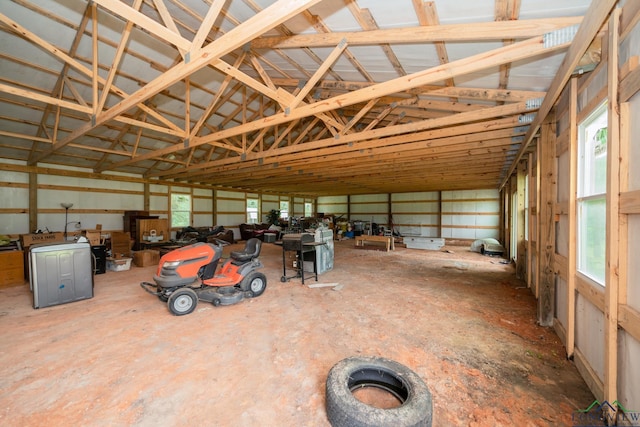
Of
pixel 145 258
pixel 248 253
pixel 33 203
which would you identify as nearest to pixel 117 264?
pixel 145 258

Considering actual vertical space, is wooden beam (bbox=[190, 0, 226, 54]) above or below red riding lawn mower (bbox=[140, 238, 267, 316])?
above

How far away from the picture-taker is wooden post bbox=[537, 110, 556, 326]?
295 centimetres

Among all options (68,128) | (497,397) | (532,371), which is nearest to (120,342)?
(497,397)

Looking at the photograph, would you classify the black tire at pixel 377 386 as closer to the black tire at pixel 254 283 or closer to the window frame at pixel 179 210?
the black tire at pixel 254 283

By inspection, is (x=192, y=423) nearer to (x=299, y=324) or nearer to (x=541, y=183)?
(x=299, y=324)

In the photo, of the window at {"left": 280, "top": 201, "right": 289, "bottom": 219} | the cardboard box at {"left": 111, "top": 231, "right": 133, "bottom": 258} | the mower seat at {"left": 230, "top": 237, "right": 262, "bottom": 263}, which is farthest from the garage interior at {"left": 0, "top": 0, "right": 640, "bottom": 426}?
the window at {"left": 280, "top": 201, "right": 289, "bottom": 219}

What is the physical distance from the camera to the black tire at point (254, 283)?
3868 mm

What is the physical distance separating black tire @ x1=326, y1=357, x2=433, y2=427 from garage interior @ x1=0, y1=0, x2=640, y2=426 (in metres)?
0.24

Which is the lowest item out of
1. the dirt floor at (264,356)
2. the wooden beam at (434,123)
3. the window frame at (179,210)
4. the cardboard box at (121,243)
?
the dirt floor at (264,356)

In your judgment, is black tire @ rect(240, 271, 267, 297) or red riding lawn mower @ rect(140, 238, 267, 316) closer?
red riding lawn mower @ rect(140, 238, 267, 316)

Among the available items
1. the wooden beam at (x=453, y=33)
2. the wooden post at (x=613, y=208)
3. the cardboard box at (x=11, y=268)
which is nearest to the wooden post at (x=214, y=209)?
the cardboard box at (x=11, y=268)

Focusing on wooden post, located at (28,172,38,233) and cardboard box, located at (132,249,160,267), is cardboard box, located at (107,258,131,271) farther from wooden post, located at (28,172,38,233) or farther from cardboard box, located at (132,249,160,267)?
wooden post, located at (28,172,38,233)

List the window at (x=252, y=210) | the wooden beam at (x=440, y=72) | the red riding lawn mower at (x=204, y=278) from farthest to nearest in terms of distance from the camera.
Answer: the window at (x=252, y=210) < the red riding lawn mower at (x=204, y=278) < the wooden beam at (x=440, y=72)

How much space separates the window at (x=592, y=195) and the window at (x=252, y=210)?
1236cm
